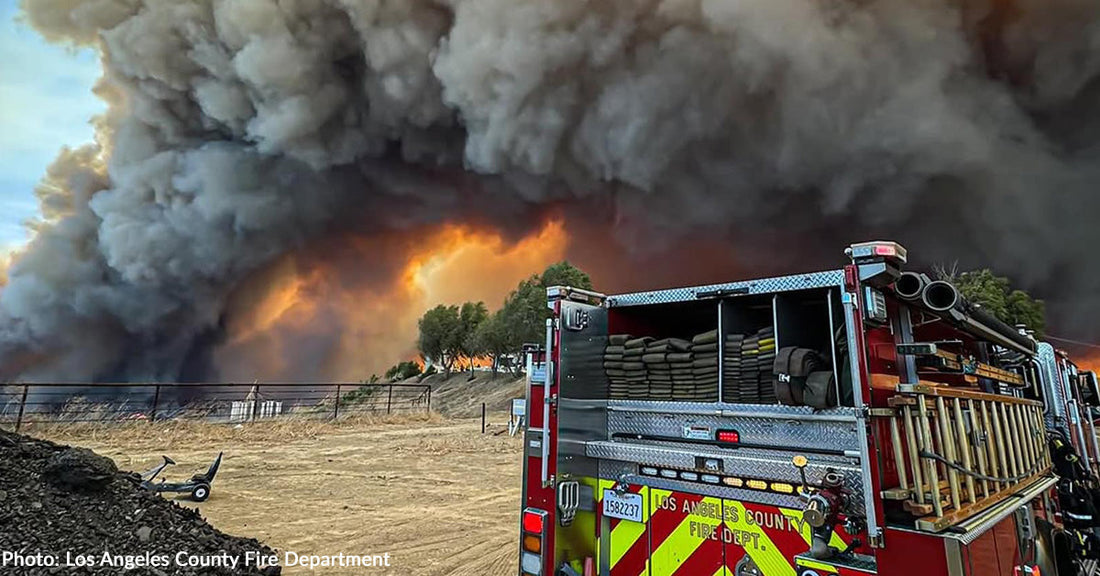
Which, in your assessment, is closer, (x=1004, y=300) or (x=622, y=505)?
(x=622, y=505)

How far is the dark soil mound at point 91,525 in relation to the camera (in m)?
3.12

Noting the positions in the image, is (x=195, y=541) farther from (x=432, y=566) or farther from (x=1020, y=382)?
(x=1020, y=382)

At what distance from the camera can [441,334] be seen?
48.8 meters

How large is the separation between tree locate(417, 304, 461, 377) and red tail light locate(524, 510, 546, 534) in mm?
45752

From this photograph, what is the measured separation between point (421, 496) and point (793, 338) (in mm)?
6167

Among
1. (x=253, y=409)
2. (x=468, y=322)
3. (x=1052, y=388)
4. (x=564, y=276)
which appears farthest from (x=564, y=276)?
(x=1052, y=388)

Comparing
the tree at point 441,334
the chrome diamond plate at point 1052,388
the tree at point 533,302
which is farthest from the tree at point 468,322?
the chrome diamond plate at point 1052,388

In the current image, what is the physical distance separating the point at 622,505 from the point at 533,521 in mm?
502

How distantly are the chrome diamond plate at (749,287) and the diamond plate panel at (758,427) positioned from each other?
0.61 metres

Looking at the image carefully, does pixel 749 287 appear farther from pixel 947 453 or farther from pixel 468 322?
pixel 468 322

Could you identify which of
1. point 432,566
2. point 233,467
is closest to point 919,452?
point 432,566

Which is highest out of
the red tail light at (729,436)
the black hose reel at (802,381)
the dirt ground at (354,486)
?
the black hose reel at (802,381)

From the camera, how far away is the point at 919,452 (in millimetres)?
2357

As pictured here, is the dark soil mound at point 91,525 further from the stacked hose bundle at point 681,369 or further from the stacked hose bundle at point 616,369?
the stacked hose bundle at point 681,369
